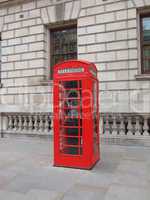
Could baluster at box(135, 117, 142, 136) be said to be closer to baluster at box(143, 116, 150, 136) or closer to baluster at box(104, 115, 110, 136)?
baluster at box(143, 116, 150, 136)

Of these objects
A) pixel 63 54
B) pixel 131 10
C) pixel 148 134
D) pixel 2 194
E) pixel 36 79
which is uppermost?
pixel 131 10

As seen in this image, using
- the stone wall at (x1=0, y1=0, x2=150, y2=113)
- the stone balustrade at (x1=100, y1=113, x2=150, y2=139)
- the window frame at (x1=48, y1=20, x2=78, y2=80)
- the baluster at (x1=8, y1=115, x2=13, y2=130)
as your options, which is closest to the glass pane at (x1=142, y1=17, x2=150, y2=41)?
the stone wall at (x1=0, y1=0, x2=150, y2=113)

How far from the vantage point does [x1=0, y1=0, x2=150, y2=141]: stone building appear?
8.48 metres

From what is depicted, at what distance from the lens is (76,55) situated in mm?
10078

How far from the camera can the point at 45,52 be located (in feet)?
34.1

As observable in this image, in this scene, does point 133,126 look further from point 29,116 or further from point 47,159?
point 29,116

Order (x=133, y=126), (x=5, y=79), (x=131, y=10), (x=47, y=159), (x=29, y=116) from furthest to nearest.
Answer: (x=5, y=79) < (x=29, y=116) < (x=131, y=10) < (x=133, y=126) < (x=47, y=159)

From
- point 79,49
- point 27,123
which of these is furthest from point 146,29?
point 27,123

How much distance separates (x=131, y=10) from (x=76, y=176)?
22.4 ft

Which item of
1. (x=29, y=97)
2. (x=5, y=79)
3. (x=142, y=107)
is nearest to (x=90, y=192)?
(x=142, y=107)

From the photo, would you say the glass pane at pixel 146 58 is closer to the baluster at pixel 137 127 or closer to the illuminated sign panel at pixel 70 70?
the baluster at pixel 137 127

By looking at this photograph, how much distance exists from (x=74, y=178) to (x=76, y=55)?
6.59 metres

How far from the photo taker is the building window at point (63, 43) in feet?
33.3

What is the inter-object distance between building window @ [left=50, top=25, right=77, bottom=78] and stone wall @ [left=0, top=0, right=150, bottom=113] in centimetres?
32
